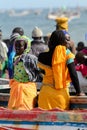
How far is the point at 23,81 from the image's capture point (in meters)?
8.22

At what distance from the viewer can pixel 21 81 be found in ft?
27.0

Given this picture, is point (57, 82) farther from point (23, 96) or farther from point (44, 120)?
point (44, 120)

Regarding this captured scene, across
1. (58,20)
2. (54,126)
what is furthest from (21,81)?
(58,20)

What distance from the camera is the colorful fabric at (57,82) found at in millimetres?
7770

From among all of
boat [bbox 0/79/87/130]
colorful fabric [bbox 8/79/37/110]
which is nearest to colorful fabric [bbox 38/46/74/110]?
colorful fabric [bbox 8/79/37/110]

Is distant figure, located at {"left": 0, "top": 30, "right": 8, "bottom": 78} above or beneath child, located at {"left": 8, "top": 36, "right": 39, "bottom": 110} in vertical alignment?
above

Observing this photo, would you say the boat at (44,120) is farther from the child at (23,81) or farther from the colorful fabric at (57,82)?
the child at (23,81)

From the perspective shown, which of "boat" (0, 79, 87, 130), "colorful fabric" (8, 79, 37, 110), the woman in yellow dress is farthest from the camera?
"colorful fabric" (8, 79, 37, 110)

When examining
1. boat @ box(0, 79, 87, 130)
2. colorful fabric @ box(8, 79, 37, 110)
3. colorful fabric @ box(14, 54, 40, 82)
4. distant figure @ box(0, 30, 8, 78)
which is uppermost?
distant figure @ box(0, 30, 8, 78)

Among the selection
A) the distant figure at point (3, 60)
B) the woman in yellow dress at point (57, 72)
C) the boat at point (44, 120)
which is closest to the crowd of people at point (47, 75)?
the woman in yellow dress at point (57, 72)

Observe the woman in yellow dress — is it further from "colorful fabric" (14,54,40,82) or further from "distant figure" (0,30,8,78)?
"distant figure" (0,30,8,78)

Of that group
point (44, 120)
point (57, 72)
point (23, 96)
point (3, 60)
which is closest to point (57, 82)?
point (57, 72)

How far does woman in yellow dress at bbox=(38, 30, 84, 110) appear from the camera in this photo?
777 centimetres

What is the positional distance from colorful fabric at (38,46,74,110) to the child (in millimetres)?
218
